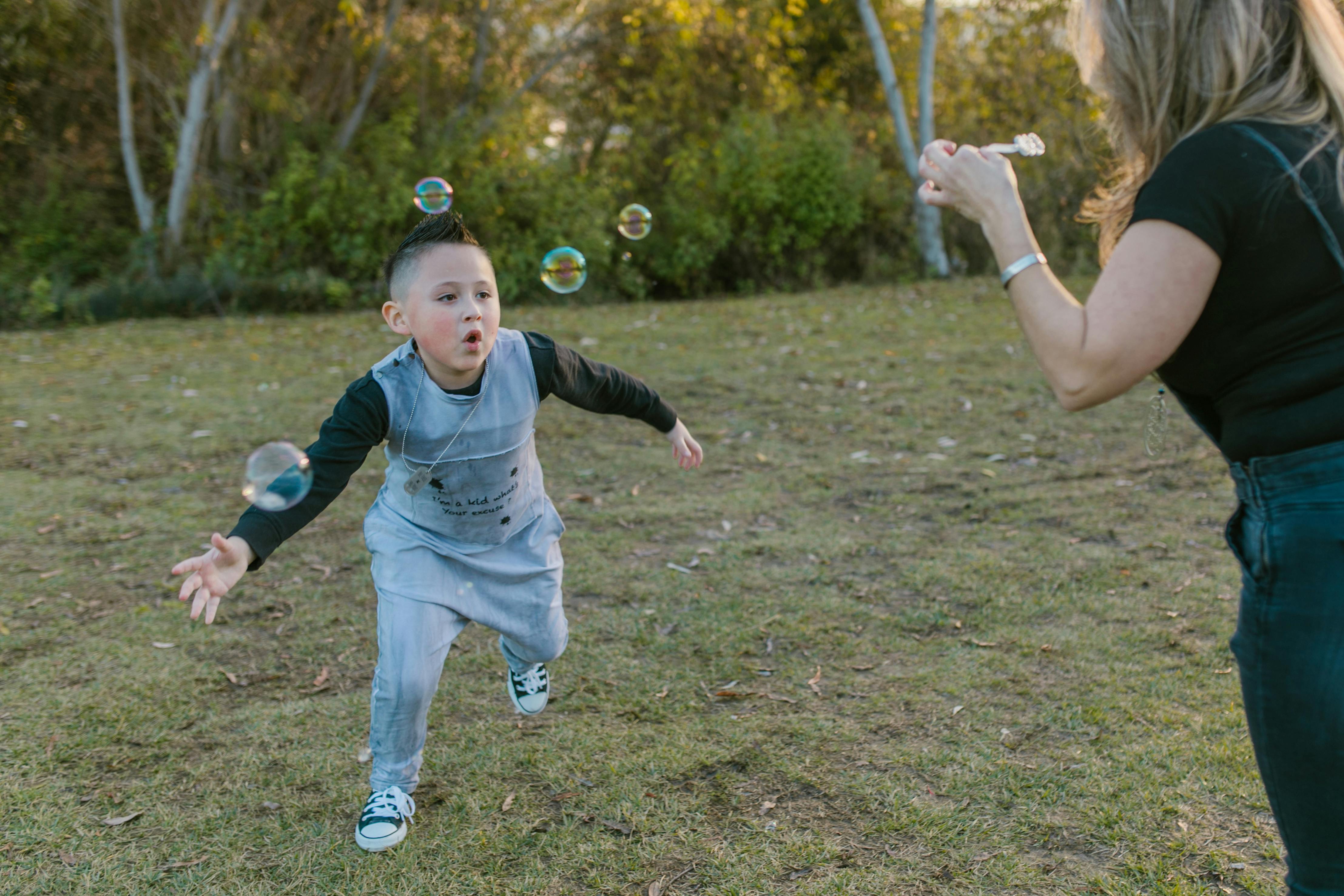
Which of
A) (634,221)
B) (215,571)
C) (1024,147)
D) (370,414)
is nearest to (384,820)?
(215,571)

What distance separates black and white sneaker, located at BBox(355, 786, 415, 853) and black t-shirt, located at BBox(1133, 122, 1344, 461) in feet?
7.81

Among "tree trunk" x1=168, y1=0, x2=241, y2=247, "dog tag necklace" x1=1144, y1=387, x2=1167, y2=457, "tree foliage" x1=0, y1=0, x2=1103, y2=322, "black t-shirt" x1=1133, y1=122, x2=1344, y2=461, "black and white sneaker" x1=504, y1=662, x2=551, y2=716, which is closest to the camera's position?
"black t-shirt" x1=1133, y1=122, x2=1344, y2=461

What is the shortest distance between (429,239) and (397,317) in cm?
26

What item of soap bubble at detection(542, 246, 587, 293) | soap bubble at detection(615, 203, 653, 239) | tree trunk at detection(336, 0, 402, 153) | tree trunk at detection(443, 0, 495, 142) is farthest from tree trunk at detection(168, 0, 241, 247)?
soap bubble at detection(542, 246, 587, 293)

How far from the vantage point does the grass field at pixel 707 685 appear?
281cm

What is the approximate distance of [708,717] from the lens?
3537 mm

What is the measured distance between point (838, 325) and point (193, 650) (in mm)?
9075

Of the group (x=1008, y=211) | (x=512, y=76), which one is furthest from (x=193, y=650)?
(x=512, y=76)

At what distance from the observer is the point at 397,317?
2.96 meters

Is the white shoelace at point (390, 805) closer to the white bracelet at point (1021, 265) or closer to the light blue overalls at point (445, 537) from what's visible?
the light blue overalls at point (445, 537)

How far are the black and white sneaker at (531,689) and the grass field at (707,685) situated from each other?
10cm

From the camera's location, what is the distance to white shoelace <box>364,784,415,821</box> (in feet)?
9.45

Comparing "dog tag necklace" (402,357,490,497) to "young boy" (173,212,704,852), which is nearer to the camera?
"young boy" (173,212,704,852)

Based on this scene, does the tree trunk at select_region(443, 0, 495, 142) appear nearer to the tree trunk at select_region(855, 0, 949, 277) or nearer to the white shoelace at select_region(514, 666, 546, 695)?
the tree trunk at select_region(855, 0, 949, 277)
